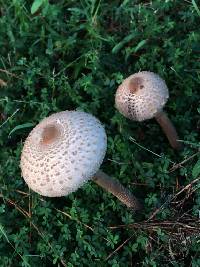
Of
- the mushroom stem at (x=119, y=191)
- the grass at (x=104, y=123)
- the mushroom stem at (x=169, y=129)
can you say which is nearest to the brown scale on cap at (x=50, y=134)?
the mushroom stem at (x=119, y=191)

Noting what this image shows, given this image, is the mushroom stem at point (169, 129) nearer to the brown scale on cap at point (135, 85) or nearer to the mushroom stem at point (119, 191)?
the brown scale on cap at point (135, 85)

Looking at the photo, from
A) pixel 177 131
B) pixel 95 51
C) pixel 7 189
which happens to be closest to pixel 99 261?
pixel 7 189

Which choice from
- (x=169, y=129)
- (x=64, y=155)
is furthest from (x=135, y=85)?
(x=64, y=155)

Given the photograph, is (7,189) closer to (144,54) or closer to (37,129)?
(37,129)

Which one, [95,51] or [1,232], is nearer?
[1,232]

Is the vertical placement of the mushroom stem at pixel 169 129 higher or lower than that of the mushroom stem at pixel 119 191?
higher

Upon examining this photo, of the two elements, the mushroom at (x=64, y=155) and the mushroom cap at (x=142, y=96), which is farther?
the mushroom cap at (x=142, y=96)

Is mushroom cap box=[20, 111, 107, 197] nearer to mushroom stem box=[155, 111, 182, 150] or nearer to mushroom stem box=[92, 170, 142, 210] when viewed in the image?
mushroom stem box=[92, 170, 142, 210]
